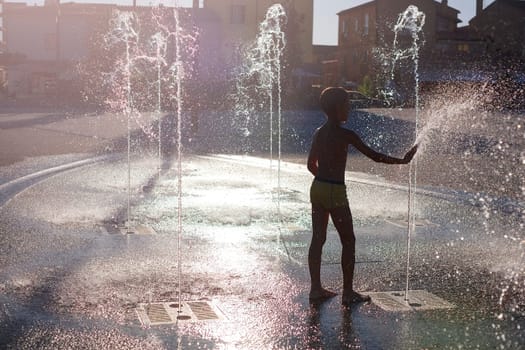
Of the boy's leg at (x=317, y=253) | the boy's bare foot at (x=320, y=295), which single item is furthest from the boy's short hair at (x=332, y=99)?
the boy's bare foot at (x=320, y=295)

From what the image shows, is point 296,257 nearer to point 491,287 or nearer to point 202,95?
point 491,287

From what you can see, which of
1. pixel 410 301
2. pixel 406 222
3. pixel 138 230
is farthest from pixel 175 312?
pixel 406 222

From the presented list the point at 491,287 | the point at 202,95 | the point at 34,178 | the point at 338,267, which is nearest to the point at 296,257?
the point at 338,267

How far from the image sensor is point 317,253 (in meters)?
6.04

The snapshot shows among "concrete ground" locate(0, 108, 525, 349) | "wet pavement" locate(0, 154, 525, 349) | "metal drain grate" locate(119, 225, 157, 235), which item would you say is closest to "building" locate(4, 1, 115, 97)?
"concrete ground" locate(0, 108, 525, 349)

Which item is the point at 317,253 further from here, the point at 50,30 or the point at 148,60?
the point at 50,30

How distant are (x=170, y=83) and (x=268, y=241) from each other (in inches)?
1987

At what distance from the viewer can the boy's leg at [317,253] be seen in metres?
5.95

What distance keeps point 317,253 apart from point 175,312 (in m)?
1.22

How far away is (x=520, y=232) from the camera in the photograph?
8867 mm

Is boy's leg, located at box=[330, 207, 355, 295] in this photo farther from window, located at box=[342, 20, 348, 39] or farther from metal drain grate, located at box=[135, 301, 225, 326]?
window, located at box=[342, 20, 348, 39]

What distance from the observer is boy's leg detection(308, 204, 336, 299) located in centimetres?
595

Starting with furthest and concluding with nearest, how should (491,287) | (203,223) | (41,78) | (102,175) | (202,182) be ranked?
(41,78) → (102,175) → (202,182) → (203,223) → (491,287)

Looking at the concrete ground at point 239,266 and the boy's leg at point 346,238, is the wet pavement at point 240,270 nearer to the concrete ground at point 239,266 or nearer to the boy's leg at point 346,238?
the concrete ground at point 239,266
